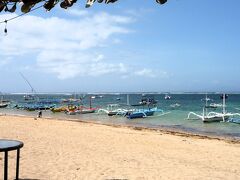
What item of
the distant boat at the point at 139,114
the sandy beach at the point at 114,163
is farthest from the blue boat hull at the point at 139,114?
the sandy beach at the point at 114,163

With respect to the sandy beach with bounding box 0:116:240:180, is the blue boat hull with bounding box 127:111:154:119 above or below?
below

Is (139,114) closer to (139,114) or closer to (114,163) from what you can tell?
(139,114)

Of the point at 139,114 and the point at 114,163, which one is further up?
the point at 114,163

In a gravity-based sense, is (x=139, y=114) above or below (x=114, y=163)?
below

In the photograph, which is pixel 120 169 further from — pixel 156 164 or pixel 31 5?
pixel 31 5

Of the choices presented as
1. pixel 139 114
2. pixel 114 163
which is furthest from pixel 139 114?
pixel 114 163

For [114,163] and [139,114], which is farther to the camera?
[139,114]

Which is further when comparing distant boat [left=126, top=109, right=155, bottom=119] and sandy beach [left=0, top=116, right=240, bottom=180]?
distant boat [left=126, top=109, right=155, bottom=119]

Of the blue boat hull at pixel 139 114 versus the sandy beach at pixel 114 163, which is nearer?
the sandy beach at pixel 114 163

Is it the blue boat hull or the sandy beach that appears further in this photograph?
the blue boat hull

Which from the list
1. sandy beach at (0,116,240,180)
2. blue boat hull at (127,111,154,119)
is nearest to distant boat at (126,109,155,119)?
blue boat hull at (127,111,154,119)

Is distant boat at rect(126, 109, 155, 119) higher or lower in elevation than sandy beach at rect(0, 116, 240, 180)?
lower

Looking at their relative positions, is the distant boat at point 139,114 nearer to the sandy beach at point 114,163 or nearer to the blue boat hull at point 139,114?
the blue boat hull at point 139,114

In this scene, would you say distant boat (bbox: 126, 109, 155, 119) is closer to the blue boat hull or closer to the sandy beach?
the blue boat hull
